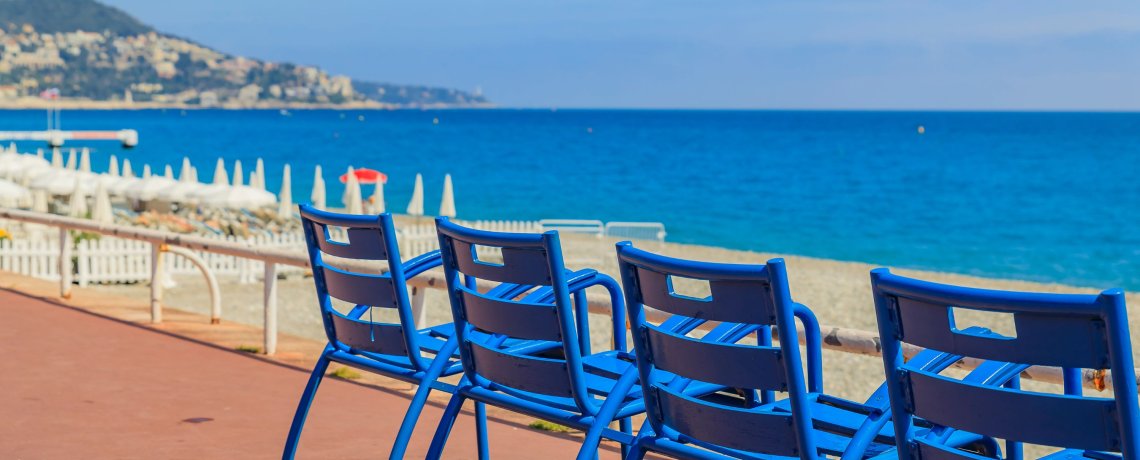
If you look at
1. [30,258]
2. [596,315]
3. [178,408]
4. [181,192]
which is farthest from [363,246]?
[181,192]

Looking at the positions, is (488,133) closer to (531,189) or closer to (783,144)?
(783,144)

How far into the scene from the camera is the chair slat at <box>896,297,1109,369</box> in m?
2.38

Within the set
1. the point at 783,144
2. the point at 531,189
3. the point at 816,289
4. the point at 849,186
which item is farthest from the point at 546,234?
the point at 783,144

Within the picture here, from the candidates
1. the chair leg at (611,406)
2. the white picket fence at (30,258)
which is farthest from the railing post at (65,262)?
the chair leg at (611,406)

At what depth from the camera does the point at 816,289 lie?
832 inches

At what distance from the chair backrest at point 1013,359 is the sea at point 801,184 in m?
31.2

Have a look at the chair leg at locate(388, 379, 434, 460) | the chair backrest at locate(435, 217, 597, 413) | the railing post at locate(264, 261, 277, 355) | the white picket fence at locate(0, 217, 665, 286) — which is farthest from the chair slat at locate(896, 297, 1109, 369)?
the white picket fence at locate(0, 217, 665, 286)

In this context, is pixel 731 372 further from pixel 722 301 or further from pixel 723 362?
pixel 722 301

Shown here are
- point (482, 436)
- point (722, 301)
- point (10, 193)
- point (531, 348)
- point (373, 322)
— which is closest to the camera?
point (722, 301)

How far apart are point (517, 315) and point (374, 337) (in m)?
0.75

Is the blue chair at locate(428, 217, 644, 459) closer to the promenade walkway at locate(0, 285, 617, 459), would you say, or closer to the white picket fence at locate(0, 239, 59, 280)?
the promenade walkway at locate(0, 285, 617, 459)

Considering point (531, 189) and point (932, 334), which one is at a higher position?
point (932, 334)

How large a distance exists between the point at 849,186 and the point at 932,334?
2670 inches

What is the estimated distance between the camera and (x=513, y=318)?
140 inches
